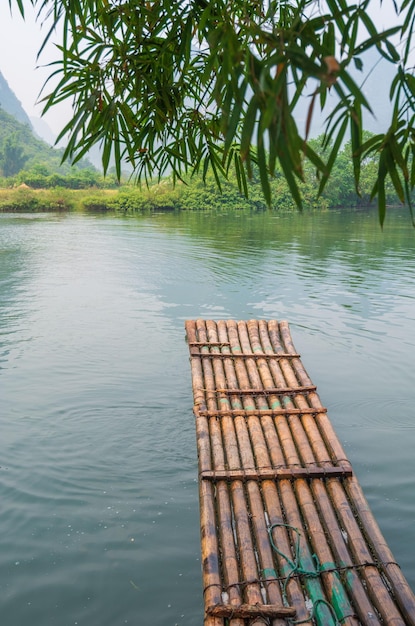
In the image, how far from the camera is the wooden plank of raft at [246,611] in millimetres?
2596

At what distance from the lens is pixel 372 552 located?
3.05m

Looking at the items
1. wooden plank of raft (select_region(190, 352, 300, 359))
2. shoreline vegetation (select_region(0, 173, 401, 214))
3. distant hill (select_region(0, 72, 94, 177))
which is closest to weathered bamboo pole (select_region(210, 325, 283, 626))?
wooden plank of raft (select_region(190, 352, 300, 359))

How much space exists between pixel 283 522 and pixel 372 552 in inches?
19.6

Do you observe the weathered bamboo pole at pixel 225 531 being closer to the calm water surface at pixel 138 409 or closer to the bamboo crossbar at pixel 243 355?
the calm water surface at pixel 138 409

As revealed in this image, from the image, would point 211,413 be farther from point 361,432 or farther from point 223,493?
point 361,432

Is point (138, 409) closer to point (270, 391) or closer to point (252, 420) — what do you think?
point (270, 391)

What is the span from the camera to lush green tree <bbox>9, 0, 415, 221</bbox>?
1453mm

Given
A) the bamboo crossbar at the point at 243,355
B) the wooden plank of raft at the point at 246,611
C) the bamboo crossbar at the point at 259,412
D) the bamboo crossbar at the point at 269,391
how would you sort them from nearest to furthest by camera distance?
1. the wooden plank of raft at the point at 246,611
2. the bamboo crossbar at the point at 259,412
3. the bamboo crossbar at the point at 269,391
4. the bamboo crossbar at the point at 243,355

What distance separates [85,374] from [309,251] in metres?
12.0

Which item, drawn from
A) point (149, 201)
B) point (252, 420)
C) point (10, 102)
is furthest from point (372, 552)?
point (10, 102)

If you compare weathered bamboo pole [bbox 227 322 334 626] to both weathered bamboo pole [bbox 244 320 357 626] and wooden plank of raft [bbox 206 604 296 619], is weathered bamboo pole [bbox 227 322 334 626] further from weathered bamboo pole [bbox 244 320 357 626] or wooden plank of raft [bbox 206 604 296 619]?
wooden plank of raft [bbox 206 604 296 619]

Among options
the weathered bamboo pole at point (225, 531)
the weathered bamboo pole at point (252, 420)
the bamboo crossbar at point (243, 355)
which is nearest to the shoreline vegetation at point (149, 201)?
the weathered bamboo pole at point (252, 420)

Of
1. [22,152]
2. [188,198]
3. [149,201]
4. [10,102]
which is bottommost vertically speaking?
[149,201]

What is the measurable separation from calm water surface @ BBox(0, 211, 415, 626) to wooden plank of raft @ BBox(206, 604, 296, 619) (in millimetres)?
689
